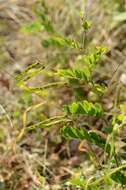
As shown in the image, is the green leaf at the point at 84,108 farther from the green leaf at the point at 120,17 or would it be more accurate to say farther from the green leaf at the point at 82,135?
the green leaf at the point at 120,17

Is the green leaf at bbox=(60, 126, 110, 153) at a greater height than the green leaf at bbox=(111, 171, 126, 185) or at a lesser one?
greater

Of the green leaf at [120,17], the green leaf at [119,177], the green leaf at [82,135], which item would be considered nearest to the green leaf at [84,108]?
the green leaf at [82,135]

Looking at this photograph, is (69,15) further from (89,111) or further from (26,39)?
(89,111)

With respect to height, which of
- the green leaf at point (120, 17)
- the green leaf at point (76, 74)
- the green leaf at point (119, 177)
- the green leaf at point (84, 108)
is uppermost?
the green leaf at point (76, 74)

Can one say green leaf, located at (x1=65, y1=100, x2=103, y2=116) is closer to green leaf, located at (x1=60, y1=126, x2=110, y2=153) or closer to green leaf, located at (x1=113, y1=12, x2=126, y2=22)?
green leaf, located at (x1=60, y1=126, x2=110, y2=153)

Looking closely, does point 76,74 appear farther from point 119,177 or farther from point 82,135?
point 119,177

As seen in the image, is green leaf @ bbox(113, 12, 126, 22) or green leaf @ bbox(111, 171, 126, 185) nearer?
green leaf @ bbox(111, 171, 126, 185)

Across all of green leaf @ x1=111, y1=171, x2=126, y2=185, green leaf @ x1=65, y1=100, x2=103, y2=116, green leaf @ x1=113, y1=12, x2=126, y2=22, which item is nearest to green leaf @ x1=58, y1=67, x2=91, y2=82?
green leaf @ x1=65, y1=100, x2=103, y2=116

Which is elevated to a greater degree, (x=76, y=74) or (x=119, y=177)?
(x=76, y=74)

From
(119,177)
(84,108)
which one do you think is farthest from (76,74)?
(119,177)

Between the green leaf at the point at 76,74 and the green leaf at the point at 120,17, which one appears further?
the green leaf at the point at 120,17

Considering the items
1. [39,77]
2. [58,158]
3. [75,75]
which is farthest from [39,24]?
[75,75]
